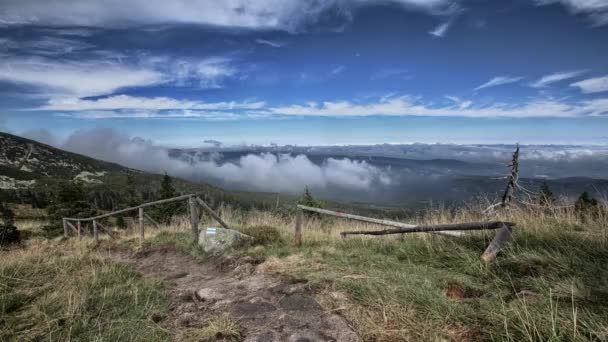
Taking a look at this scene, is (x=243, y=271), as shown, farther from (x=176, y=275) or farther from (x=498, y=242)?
(x=498, y=242)

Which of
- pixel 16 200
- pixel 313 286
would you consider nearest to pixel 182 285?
pixel 313 286

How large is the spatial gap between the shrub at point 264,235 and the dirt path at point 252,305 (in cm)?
159

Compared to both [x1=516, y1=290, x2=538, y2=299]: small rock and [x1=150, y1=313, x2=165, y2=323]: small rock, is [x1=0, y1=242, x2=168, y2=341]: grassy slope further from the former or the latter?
[x1=516, y1=290, x2=538, y2=299]: small rock

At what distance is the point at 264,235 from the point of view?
842cm

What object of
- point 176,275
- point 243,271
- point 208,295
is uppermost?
point 208,295

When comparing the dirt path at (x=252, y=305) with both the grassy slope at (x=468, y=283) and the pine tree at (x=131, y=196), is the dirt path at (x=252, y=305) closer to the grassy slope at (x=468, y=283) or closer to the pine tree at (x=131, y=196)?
the grassy slope at (x=468, y=283)

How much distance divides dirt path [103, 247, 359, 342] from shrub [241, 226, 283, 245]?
1586 mm

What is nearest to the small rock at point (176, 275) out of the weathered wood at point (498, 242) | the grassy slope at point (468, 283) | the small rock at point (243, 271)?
the small rock at point (243, 271)

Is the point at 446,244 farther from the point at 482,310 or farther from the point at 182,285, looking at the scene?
the point at 182,285

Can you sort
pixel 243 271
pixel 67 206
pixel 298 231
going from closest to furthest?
pixel 243 271 < pixel 298 231 < pixel 67 206

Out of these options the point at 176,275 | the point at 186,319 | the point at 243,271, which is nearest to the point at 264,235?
the point at 243,271

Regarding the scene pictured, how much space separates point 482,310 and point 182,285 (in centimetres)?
483

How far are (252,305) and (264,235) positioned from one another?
14.1 ft

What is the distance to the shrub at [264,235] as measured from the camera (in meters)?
8.25
